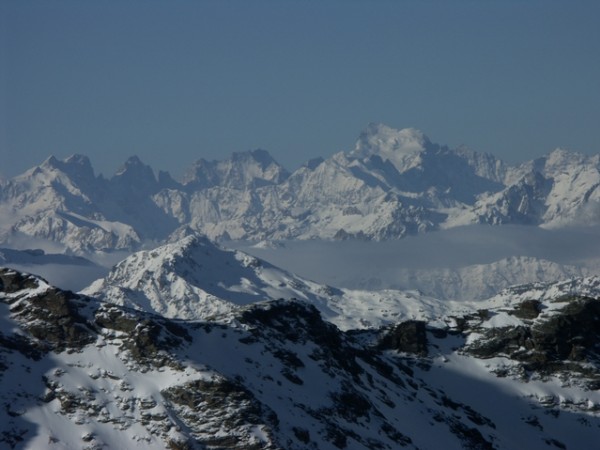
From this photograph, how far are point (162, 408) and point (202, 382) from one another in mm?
8903

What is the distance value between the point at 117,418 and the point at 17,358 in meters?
20.4

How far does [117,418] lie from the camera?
184750mm

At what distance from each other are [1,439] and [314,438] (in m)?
46.0

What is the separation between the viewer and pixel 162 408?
18812 cm

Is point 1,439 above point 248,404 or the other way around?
the other way around

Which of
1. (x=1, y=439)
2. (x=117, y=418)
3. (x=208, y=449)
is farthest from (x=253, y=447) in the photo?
(x=1, y=439)

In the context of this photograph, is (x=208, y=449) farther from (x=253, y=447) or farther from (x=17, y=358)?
(x=17, y=358)

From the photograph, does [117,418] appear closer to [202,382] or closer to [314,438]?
[202,382]

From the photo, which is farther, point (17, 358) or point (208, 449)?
point (17, 358)

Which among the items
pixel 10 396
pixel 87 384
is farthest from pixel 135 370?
pixel 10 396

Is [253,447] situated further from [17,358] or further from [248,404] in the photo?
[17,358]

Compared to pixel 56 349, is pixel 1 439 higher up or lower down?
lower down

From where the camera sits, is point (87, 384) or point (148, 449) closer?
point (148, 449)

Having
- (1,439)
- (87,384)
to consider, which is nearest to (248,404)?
(87,384)
